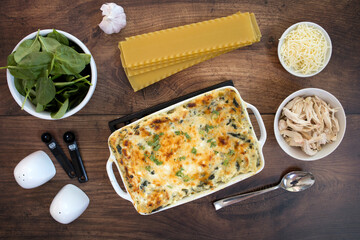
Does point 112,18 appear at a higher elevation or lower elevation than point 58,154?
higher

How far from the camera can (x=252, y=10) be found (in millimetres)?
1638

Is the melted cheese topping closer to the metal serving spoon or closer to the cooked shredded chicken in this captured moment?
the cooked shredded chicken

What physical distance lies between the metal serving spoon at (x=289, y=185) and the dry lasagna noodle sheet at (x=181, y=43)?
76cm


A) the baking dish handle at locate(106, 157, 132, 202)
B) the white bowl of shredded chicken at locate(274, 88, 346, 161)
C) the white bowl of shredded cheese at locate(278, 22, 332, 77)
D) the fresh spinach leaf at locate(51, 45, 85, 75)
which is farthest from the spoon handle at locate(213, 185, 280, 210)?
the fresh spinach leaf at locate(51, 45, 85, 75)

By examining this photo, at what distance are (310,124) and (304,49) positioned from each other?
0.37 metres

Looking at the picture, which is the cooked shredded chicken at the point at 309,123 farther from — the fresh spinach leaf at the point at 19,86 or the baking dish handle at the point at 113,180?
the fresh spinach leaf at the point at 19,86

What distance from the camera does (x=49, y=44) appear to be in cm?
129

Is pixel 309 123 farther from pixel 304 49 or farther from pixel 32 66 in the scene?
pixel 32 66

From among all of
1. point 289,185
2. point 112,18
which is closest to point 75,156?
point 112,18

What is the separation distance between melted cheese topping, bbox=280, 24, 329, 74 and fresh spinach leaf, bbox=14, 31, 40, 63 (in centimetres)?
116

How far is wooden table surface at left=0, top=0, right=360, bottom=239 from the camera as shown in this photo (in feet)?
5.34

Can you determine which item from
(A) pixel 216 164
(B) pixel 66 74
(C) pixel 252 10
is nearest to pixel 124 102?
(B) pixel 66 74

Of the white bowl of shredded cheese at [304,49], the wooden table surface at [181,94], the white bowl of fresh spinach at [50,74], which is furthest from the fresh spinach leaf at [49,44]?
the white bowl of shredded cheese at [304,49]

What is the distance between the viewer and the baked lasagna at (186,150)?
1404 mm
